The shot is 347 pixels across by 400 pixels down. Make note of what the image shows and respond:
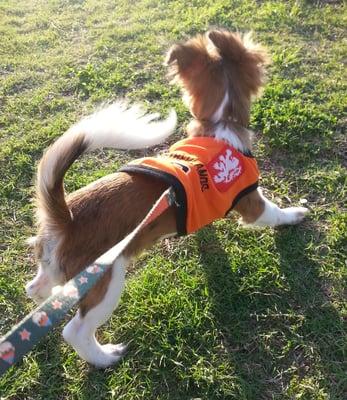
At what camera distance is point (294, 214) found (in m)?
3.21

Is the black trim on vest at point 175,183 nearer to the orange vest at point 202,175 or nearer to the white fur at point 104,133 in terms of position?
the orange vest at point 202,175

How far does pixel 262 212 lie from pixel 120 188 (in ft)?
3.68

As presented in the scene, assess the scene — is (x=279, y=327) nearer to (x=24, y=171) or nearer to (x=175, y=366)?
(x=175, y=366)

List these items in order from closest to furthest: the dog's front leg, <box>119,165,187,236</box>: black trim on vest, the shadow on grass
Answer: <box>119,165,187,236</box>: black trim on vest, the shadow on grass, the dog's front leg

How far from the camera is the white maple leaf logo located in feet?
8.69

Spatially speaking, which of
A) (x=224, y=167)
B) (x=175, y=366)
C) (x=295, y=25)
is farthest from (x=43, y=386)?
(x=295, y=25)

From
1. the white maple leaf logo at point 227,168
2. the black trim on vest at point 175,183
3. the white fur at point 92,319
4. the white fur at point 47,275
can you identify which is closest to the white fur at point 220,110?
the white maple leaf logo at point 227,168

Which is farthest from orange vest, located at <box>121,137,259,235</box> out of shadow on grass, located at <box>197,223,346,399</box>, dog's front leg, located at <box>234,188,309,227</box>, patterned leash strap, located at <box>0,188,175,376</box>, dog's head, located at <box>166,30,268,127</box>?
patterned leash strap, located at <box>0,188,175,376</box>

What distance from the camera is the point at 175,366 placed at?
261 centimetres

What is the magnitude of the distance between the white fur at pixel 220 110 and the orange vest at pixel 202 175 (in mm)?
171

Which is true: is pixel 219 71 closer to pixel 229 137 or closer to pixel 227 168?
pixel 229 137

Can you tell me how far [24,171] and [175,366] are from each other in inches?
89.4

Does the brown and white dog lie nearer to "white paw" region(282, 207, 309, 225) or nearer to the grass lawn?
"white paw" region(282, 207, 309, 225)

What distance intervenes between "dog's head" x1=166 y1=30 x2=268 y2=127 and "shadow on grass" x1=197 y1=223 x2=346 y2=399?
3.34 feet
